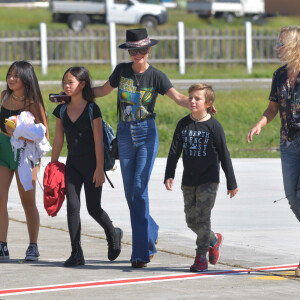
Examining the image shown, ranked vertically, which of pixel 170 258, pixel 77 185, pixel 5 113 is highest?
pixel 5 113

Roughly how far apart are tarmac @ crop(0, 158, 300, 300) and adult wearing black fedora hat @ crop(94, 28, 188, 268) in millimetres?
344

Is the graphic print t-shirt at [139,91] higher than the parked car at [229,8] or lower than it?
lower

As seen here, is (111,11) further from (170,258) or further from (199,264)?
(199,264)

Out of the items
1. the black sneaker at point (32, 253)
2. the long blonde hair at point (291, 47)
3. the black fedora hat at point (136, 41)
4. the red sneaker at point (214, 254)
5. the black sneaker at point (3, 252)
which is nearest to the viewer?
the long blonde hair at point (291, 47)

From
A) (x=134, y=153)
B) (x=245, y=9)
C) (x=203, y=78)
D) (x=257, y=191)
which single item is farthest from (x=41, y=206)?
(x=245, y=9)

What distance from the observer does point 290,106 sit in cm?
682

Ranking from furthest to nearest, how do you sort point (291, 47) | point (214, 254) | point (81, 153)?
point (81, 153)
point (214, 254)
point (291, 47)

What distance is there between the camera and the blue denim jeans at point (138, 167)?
23.7 feet

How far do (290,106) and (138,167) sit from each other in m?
1.31

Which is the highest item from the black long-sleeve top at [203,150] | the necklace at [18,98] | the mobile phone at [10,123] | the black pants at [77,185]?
the necklace at [18,98]

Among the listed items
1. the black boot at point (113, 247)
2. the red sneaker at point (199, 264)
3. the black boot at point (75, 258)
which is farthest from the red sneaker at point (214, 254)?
the black boot at point (75, 258)

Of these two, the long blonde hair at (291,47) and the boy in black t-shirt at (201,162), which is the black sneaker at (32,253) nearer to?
the boy in black t-shirt at (201,162)

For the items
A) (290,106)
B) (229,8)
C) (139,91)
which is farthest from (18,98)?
(229,8)

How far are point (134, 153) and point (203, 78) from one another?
22781 millimetres
